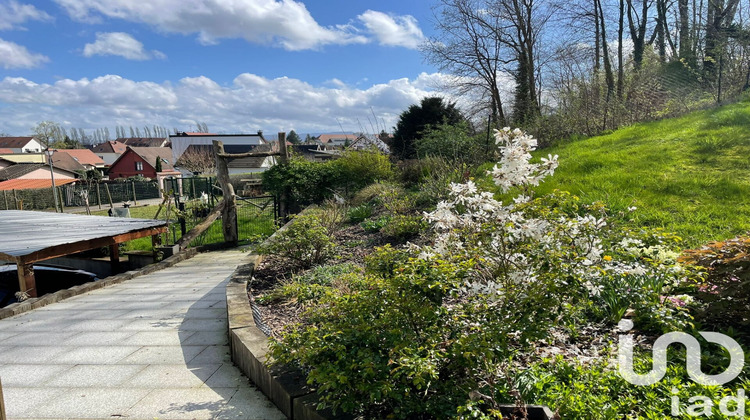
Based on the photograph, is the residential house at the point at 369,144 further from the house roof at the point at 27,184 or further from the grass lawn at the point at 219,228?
the house roof at the point at 27,184

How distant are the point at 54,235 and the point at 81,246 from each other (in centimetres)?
84

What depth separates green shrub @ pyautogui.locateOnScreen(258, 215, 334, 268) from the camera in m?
4.91

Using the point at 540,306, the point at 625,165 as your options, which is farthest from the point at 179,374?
the point at 625,165

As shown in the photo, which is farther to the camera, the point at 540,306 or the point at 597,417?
the point at 540,306

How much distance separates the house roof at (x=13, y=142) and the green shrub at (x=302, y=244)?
74494mm

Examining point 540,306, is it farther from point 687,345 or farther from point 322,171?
point 322,171

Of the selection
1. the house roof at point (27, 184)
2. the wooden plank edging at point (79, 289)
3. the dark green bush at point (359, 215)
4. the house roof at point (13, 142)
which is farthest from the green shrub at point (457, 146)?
the house roof at point (13, 142)

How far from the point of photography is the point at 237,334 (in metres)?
3.06

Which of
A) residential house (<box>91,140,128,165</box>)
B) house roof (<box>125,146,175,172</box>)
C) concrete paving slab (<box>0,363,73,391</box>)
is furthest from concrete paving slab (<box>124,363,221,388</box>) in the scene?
residential house (<box>91,140,128,165</box>)

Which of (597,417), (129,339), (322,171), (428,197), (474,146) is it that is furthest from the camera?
(322,171)

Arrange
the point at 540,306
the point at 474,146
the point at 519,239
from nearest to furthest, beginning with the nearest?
the point at 540,306 → the point at 519,239 → the point at 474,146

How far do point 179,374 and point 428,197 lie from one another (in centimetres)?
489

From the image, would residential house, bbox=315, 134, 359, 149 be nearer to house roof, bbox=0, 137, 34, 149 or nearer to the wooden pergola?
the wooden pergola

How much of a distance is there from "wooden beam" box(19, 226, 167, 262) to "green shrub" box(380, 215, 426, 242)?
18.7 feet
